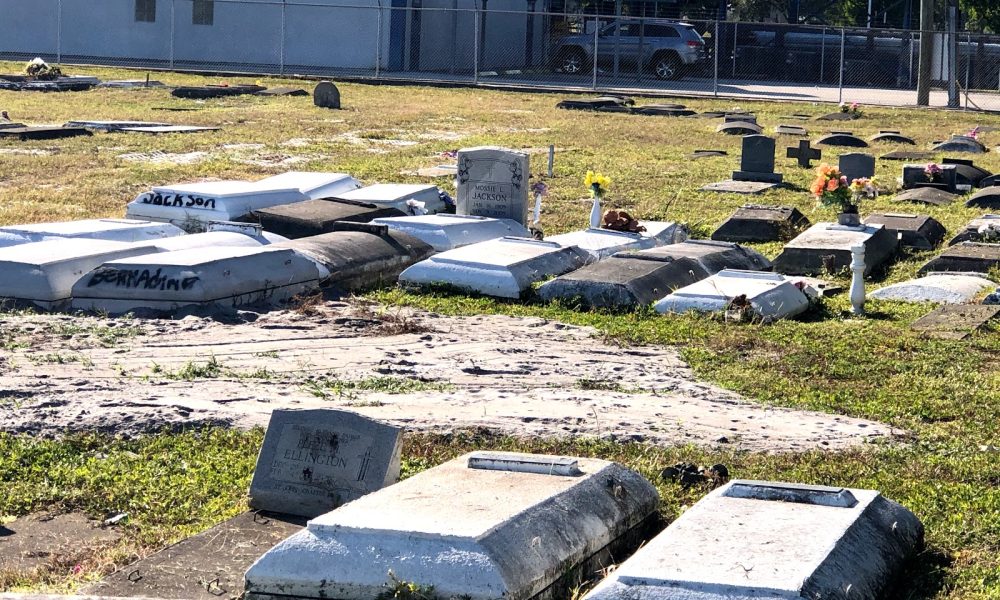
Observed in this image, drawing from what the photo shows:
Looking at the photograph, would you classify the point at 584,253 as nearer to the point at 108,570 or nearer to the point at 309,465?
the point at 309,465

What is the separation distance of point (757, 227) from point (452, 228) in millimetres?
3661

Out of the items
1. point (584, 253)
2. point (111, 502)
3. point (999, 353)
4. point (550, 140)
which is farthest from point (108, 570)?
point (550, 140)

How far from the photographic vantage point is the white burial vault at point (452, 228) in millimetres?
13719

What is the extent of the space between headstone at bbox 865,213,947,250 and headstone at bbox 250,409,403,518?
988cm

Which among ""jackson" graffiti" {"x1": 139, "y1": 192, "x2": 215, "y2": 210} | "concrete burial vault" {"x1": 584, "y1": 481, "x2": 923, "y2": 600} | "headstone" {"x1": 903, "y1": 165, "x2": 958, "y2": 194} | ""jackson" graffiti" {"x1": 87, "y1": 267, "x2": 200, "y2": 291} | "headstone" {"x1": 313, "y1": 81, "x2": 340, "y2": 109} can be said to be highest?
"headstone" {"x1": 313, "y1": 81, "x2": 340, "y2": 109}

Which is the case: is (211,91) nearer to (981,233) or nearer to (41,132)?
(41,132)

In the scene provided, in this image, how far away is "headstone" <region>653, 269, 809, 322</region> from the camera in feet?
36.8

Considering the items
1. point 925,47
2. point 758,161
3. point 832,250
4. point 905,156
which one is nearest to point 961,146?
point 905,156

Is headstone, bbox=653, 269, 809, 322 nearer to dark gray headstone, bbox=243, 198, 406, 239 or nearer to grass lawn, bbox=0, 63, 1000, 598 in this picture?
grass lawn, bbox=0, 63, 1000, 598

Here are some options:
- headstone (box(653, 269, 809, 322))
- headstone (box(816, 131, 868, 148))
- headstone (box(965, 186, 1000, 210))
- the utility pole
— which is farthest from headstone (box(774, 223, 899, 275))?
the utility pole

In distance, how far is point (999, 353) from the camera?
10.0 m

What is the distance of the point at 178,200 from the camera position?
566 inches

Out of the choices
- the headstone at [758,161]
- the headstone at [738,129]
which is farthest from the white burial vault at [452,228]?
the headstone at [738,129]

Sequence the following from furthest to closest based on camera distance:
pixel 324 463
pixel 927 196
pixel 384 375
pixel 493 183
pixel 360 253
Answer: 1. pixel 927 196
2. pixel 493 183
3. pixel 360 253
4. pixel 384 375
5. pixel 324 463
